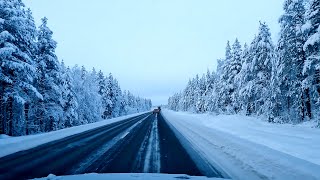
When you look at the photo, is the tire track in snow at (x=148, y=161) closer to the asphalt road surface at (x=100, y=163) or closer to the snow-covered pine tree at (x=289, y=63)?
the asphalt road surface at (x=100, y=163)

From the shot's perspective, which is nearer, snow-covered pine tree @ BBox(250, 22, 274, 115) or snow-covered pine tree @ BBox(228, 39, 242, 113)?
snow-covered pine tree @ BBox(250, 22, 274, 115)

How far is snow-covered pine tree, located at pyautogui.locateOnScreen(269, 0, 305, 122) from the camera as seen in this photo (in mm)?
27594

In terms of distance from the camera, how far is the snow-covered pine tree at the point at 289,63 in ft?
90.5

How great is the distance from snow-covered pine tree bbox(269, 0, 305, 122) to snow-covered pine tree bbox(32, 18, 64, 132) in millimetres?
22015

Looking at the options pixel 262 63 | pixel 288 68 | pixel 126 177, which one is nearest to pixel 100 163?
pixel 126 177

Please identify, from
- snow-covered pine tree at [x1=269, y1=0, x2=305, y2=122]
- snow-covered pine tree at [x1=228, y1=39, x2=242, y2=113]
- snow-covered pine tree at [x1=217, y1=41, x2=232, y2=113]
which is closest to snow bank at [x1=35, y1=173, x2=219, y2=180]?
snow-covered pine tree at [x1=269, y1=0, x2=305, y2=122]

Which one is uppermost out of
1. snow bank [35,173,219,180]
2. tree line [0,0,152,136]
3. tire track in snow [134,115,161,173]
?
tree line [0,0,152,136]

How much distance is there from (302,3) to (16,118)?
28.2 metres

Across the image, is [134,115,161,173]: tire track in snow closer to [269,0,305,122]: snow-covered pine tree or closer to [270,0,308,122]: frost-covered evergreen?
[270,0,308,122]: frost-covered evergreen

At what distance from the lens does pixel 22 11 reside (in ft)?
80.7

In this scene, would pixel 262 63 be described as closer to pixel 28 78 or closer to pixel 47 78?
pixel 47 78

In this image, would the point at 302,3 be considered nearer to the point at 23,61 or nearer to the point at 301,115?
the point at 301,115

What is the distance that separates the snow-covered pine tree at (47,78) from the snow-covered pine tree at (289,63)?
22015 millimetres

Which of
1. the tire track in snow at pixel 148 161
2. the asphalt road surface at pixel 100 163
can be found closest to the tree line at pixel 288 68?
the tire track in snow at pixel 148 161
